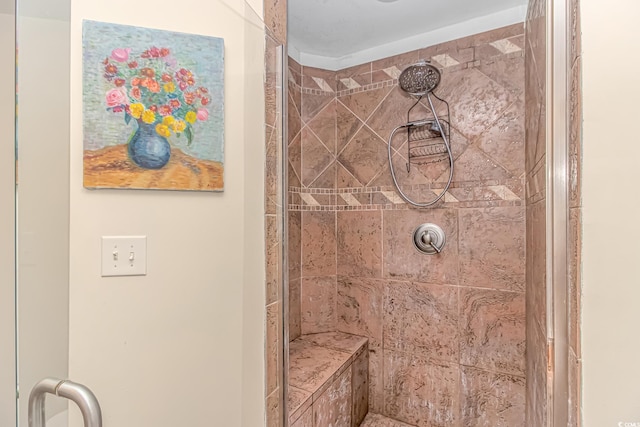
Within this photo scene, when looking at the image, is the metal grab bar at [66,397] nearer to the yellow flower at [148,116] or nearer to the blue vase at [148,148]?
the blue vase at [148,148]

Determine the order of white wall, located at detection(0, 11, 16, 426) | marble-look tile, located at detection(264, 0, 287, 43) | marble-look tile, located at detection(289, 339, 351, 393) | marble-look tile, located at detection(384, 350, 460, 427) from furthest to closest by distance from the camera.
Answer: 1. marble-look tile, located at detection(384, 350, 460, 427)
2. marble-look tile, located at detection(289, 339, 351, 393)
3. marble-look tile, located at detection(264, 0, 287, 43)
4. white wall, located at detection(0, 11, 16, 426)

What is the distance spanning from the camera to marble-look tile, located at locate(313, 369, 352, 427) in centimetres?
146

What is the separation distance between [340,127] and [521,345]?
1.65 meters

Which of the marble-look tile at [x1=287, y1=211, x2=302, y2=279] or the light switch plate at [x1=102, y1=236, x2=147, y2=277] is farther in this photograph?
the marble-look tile at [x1=287, y1=211, x2=302, y2=279]

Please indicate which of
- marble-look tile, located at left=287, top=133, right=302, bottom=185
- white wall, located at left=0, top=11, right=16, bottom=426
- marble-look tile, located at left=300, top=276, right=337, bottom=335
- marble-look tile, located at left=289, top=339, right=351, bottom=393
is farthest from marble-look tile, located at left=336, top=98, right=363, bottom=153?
white wall, located at left=0, top=11, right=16, bottom=426

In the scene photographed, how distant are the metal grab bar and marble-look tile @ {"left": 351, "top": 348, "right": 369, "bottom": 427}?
135 cm

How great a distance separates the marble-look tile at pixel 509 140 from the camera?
1.63m

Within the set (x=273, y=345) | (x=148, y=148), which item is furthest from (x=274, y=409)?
(x=148, y=148)

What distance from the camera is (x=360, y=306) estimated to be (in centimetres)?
210

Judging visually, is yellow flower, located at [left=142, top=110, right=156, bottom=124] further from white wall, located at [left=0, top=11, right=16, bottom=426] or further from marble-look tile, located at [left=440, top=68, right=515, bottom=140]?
marble-look tile, located at [left=440, top=68, right=515, bottom=140]

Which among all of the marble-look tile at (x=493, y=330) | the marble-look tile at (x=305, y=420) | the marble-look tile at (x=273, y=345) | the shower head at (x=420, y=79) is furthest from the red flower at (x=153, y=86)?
the marble-look tile at (x=493, y=330)

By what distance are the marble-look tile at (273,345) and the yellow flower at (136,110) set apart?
2.40 ft

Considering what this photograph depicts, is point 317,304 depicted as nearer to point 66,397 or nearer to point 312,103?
point 312,103

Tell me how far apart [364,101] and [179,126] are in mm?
1412
